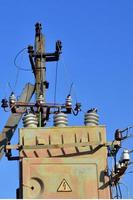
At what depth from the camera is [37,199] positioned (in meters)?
27.2

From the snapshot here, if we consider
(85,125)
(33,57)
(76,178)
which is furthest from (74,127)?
(33,57)

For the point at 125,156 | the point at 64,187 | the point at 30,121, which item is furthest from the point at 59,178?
the point at 30,121

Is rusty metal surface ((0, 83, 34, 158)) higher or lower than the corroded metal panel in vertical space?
higher

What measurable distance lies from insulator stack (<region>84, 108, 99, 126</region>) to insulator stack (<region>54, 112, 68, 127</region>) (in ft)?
3.10

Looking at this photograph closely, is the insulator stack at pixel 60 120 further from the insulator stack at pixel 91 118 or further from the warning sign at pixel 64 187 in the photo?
the warning sign at pixel 64 187

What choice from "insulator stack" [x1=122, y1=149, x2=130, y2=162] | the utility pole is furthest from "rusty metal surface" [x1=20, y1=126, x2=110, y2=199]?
the utility pole

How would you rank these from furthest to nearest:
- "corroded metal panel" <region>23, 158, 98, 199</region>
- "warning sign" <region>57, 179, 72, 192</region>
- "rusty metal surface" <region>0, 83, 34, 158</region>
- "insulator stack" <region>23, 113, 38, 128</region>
→ "rusty metal surface" <region>0, 83, 34, 158</region>, "insulator stack" <region>23, 113, 38, 128</region>, "warning sign" <region>57, 179, 72, 192</region>, "corroded metal panel" <region>23, 158, 98, 199</region>

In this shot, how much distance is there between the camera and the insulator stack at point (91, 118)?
2961 cm

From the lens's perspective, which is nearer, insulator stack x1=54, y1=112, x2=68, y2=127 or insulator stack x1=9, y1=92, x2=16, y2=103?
insulator stack x1=54, y1=112, x2=68, y2=127

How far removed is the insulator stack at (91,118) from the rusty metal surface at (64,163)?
49 centimetres

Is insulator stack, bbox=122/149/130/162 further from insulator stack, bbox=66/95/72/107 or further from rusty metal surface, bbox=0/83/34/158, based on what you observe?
rusty metal surface, bbox=0/83/34/158

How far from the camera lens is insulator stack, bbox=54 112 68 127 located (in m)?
29.5

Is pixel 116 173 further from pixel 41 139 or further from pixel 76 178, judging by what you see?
pixel 41 139

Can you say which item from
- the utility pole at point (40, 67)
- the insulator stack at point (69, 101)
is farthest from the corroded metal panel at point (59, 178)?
the utility pole at point (40, 67)
